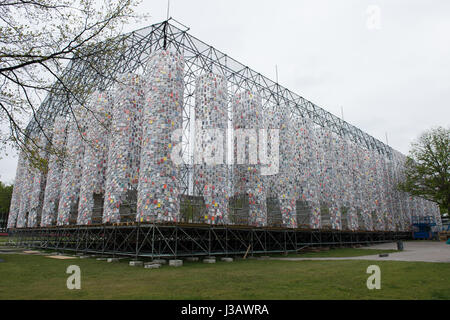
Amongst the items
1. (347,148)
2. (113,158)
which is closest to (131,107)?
(113,158)

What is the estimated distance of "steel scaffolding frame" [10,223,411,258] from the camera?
13930mm

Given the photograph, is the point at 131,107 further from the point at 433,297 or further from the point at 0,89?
the point at 433,297

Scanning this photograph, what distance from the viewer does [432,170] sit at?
35.3 m

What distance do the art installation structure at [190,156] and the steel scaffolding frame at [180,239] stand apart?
74cm

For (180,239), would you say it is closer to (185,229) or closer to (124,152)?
(185,229)

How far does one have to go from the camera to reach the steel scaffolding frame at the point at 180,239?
13930 millimetres

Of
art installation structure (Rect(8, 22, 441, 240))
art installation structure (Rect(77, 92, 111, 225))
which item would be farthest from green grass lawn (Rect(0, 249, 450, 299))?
→ art installation structure (Rect(77, 92, 111, 225))

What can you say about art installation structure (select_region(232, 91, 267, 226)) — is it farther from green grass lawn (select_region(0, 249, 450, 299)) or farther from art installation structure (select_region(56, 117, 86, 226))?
art installation structure (select_region(56, 117, 86, 226))

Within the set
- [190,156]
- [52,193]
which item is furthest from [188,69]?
[52,193]

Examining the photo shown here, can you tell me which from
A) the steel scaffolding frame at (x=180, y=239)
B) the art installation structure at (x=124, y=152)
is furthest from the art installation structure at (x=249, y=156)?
the art installation structure at (x=124, y=152)

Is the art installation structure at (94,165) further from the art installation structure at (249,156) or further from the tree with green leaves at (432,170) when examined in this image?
the tree with green leaves at (432,170)

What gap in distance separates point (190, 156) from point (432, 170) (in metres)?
31.3

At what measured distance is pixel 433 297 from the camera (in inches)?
230
